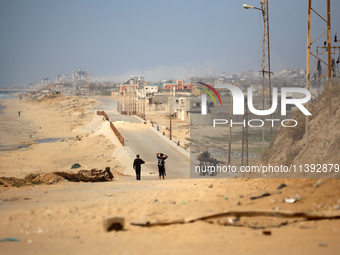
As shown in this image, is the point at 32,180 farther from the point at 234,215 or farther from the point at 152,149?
the point at 152,149

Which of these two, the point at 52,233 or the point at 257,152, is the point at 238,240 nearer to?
the point at 52,233

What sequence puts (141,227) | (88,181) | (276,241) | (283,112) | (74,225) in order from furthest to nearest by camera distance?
(88,181) → (283,112) → (74,225) → (141,227) → (276,241)

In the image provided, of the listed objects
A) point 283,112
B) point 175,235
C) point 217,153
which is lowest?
point 217,153

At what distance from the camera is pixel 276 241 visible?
7074mm

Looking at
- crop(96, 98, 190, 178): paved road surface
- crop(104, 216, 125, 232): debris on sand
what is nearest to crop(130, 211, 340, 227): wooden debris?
crop(104, 216, 125, 232): debris on sand

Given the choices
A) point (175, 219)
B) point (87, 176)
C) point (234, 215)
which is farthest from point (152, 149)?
point (234, 215)

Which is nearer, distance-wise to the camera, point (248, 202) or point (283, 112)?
point (248, 202)

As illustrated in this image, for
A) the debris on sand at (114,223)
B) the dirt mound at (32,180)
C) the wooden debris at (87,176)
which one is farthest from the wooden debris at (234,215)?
the wooden debris at (87,176)

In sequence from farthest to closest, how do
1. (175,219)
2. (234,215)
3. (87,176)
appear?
(87,176) < (175,219) < (234,215)

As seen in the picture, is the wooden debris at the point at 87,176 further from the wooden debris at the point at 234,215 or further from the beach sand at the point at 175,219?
the wooden debris at the point at 234,215

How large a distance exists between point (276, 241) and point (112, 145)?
33667 mm

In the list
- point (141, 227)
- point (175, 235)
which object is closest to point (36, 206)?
point (141, 227)

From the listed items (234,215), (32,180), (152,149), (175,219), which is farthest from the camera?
(152,149)

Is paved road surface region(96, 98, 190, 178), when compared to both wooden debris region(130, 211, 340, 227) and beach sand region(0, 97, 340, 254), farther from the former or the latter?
wooden debris region(130, 211, 340, 227)
